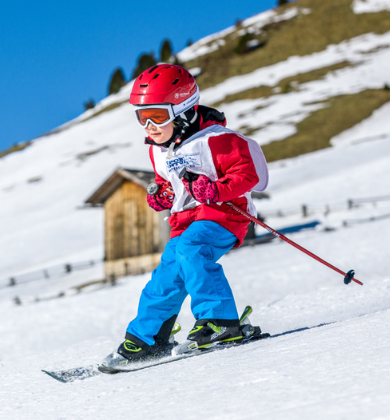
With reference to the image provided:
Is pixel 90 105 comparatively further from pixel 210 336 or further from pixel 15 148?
pixel 210 336

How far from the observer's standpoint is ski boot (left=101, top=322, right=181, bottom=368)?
140 inches

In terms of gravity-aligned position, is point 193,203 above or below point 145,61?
below

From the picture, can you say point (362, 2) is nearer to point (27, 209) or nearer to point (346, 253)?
point (27, 209)

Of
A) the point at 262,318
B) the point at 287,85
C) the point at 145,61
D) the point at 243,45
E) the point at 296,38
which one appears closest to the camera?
the point at 262,318

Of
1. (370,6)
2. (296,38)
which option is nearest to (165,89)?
(296,38)

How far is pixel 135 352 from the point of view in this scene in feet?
12.0

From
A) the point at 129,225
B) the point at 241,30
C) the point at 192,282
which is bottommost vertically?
the point at 129,225

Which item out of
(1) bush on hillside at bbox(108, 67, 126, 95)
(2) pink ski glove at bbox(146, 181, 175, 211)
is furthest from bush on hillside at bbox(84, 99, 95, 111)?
(2) pink ski glove at bbox(146, 181, 175, 211)

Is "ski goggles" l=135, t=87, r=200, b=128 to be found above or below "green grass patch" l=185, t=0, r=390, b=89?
below

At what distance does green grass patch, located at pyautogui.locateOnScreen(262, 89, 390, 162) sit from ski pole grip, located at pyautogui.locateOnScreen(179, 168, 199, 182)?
120 ft

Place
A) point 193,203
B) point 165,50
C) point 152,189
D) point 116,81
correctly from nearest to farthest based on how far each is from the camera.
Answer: point 193,203, point 152,189, point 116,81, point 165,50

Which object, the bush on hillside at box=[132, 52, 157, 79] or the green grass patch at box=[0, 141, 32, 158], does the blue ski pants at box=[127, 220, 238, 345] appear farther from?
the bush on hillside at box=[132, 52, 157, 79]

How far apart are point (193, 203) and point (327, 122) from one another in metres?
44.7

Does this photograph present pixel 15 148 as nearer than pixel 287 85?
No
